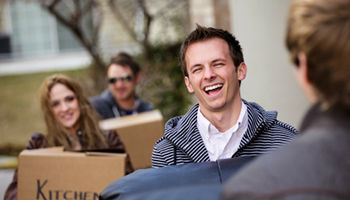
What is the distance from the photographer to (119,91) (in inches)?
179

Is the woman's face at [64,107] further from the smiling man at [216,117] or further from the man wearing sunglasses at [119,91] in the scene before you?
the smiling man at [216,117]

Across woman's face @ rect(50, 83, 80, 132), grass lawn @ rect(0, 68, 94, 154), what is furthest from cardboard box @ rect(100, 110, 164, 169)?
grass lawn @ rect(0, 68, 94, 154)

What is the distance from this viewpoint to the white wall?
183 inches

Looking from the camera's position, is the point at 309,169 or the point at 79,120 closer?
the point at 309,169

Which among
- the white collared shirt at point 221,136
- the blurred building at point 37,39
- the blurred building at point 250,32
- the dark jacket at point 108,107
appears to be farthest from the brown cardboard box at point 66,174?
the blurred building at point 37,39

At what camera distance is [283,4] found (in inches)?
184

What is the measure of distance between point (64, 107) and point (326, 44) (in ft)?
8.61

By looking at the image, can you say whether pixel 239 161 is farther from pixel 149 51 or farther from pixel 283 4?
pixel 149 51

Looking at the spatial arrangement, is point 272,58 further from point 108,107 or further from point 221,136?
point 221,136

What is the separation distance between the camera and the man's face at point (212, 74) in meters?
2.10

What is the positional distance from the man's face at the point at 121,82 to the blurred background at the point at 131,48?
1.07 m

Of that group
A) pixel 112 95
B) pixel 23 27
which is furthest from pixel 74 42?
pixel 112 95

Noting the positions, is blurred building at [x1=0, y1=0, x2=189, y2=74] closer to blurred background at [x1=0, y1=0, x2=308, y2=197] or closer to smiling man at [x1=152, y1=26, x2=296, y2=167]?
blurred background at [x1=0, y1=0, x2=308, y2=197]

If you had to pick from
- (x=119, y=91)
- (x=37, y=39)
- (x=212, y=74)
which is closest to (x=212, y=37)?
(x=212, y=74)
